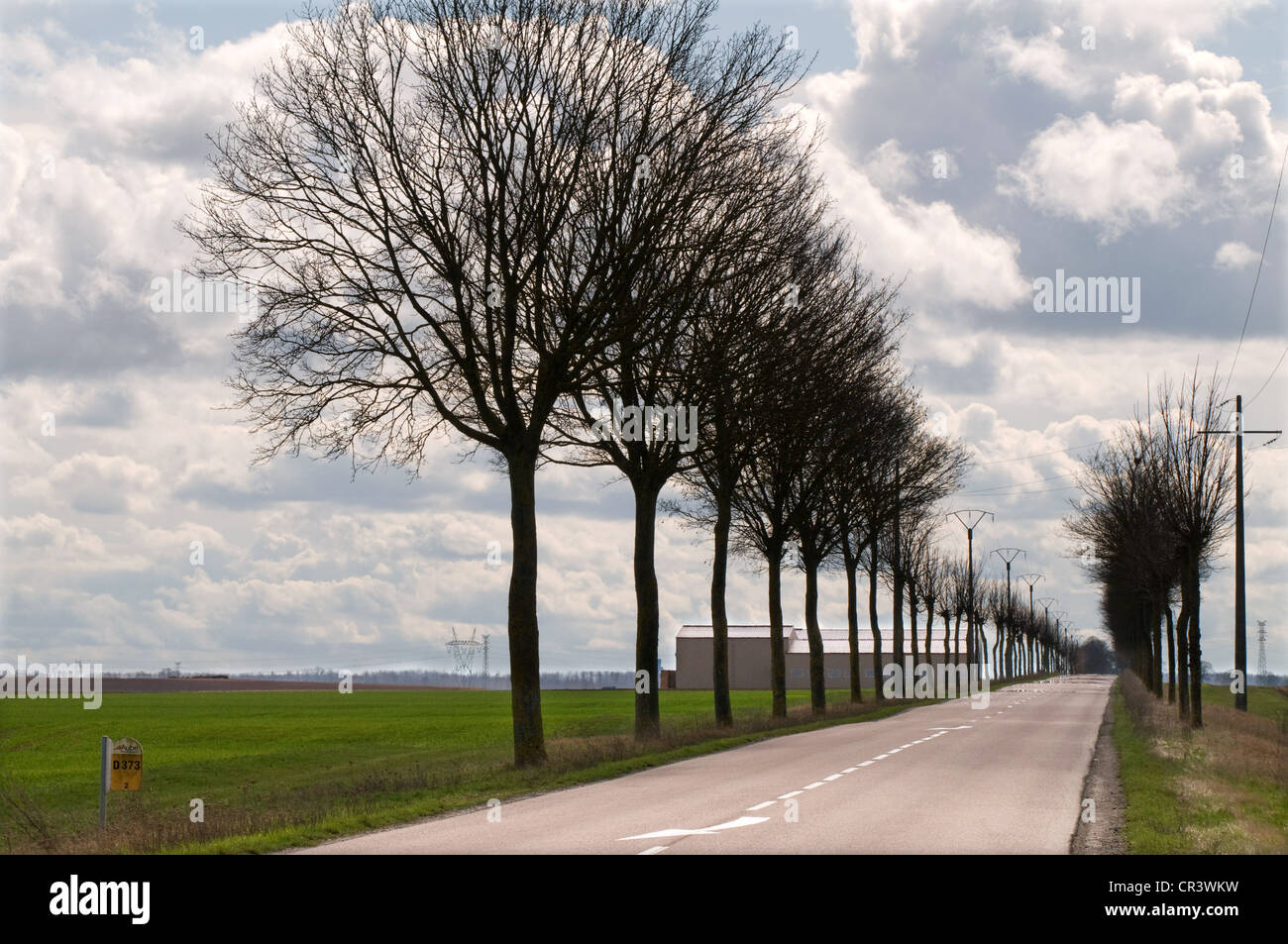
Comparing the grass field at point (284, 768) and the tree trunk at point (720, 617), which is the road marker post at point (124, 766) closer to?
the grass field at point (284, 768)

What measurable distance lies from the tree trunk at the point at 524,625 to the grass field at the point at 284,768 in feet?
2.47

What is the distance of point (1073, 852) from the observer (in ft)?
43.3

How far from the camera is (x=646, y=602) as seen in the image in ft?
111

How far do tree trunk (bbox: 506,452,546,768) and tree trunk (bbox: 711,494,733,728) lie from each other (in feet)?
39.9

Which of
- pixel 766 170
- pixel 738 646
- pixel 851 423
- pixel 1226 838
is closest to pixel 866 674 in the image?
pixel 738 646

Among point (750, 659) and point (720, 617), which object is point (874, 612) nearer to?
point (720, 617)

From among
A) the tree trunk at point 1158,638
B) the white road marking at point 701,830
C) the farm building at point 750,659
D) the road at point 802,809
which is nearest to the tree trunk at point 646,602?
the road at point 802,809

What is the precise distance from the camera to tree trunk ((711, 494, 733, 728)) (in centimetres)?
3816

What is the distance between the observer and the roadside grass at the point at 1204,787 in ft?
46.8

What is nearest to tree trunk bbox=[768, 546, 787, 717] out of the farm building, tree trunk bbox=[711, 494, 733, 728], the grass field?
the grass field

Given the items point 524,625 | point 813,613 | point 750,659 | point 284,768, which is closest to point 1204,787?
point 524,625

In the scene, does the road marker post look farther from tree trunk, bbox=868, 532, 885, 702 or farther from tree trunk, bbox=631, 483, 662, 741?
tree trunk, bbox=868, 532, 885, 702
